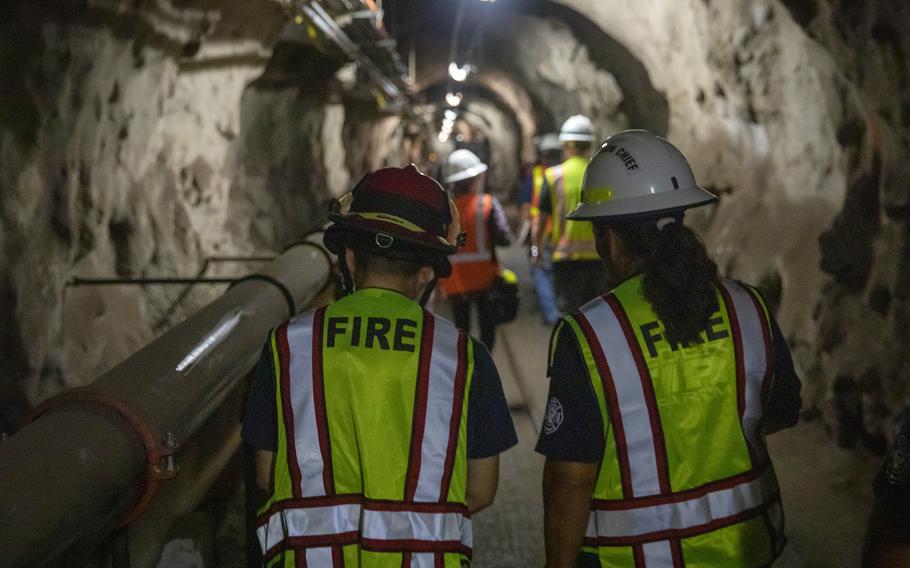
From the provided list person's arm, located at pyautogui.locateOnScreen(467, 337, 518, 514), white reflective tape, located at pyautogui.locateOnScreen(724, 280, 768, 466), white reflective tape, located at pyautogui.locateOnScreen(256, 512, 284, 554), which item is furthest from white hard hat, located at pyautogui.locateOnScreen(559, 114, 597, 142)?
white reflective tape, located at pyautogui.locateOnScreen(256, 512, 284, 554)

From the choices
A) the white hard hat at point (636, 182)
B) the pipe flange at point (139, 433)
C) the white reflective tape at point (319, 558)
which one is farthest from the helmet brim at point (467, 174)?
the white reflective tape at point (319, 558)

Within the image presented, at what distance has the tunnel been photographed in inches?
146

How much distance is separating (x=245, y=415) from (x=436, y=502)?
48 cm

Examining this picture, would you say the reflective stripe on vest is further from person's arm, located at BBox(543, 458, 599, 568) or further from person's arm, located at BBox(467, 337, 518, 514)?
person's arm, located at BBox(543, 458, 599, 568)

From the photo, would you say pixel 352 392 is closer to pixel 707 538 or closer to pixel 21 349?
pixel 707 538

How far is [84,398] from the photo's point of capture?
6.29ft

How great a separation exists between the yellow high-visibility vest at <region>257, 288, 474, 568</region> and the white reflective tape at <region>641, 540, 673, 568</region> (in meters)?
0.42

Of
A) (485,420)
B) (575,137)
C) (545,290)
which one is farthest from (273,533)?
(545,290)

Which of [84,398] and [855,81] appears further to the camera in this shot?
[855,81]

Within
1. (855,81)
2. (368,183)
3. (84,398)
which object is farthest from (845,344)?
(84,398)

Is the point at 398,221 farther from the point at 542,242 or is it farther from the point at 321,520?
the point at 542,242

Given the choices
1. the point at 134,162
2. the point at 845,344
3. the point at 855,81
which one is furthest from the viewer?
the point at 134,162

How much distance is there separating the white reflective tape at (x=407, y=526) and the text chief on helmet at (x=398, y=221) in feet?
Result: 1.86

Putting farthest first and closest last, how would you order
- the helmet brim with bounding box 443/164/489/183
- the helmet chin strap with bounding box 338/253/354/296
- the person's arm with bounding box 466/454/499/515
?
the helmet brim with bounding box 443/164/489/183
the helmet chin strap with bounding box 338/253/354/296
the person's arm with bounding box 466/454/499/515
